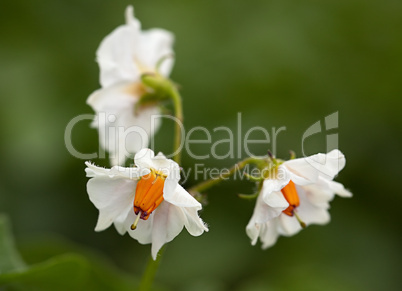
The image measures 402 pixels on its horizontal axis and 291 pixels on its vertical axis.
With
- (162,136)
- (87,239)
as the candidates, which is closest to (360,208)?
(162,136)

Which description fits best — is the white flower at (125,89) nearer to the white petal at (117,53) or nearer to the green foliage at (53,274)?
the white petal at (117,53)

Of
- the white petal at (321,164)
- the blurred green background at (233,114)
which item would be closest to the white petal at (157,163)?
the white petal at (321,164)

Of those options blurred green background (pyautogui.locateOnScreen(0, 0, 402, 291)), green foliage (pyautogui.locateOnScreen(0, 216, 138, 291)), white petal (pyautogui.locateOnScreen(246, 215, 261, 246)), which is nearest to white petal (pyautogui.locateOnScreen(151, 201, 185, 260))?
white petal (pyautogui.locateOnScreen(246, 215, 261, 246))

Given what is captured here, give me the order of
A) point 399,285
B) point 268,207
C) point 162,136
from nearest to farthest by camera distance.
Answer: point 268,207, point 399,285, point 162,136

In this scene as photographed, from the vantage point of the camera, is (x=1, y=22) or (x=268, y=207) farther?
(x=1, y=22)

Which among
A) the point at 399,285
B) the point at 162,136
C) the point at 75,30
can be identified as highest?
the point at 75,30

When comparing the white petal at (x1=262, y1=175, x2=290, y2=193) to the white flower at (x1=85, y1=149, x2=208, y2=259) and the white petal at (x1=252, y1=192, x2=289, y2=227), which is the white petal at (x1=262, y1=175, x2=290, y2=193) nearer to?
the white petal at (x1=252, y1=192, x2=289, y2=227)

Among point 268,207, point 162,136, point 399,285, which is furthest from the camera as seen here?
point 162,136

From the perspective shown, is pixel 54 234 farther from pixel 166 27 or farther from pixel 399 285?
pixel 399 285

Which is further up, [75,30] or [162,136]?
[75,30]
